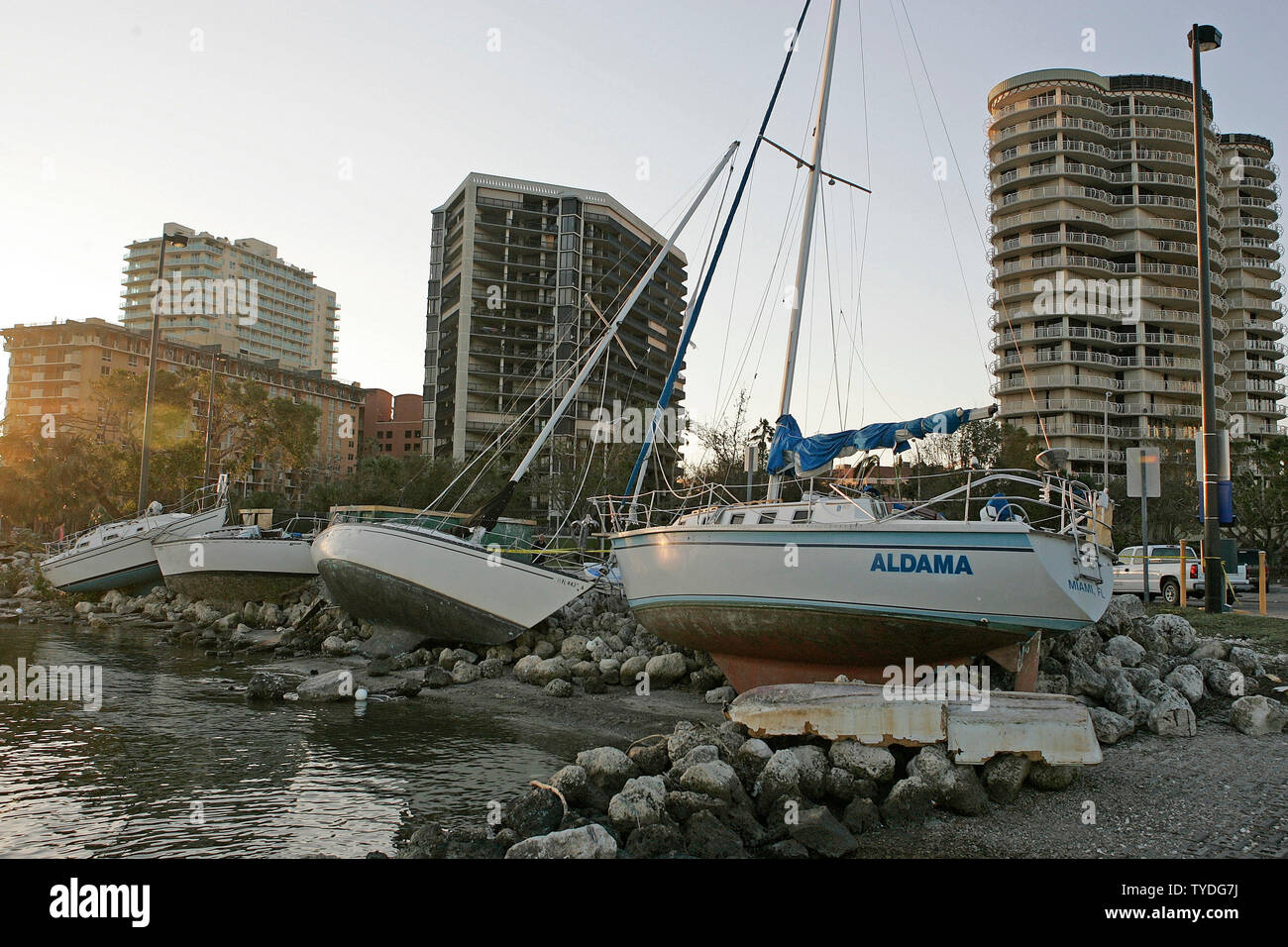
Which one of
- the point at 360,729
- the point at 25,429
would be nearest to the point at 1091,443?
the point at 360,729

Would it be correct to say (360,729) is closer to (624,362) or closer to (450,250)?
(624,362)

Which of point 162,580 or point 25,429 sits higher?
point 25,429

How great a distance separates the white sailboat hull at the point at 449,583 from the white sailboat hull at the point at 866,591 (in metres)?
4.18

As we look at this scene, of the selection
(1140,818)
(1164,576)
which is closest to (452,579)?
(1140,818)

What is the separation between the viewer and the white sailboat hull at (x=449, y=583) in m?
16.8

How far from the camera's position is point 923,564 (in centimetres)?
1090

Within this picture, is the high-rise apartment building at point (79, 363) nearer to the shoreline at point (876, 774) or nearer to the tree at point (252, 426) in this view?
the tree at point (252, 426)

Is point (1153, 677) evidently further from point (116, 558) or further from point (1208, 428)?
point (116, 558)

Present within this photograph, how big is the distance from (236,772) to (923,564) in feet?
28.5

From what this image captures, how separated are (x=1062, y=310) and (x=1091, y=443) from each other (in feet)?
37.5

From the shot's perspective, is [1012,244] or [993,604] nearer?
[993,604]

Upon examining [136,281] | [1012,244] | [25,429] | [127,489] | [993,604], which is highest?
[136,281]

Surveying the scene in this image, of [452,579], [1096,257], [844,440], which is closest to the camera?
[844,440]
